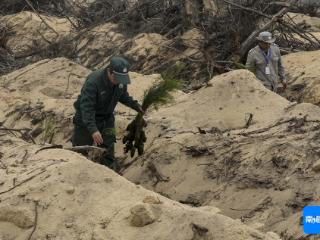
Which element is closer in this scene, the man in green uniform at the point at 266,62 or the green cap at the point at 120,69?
the green cap at the point at 120,69

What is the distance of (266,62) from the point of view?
7371mm

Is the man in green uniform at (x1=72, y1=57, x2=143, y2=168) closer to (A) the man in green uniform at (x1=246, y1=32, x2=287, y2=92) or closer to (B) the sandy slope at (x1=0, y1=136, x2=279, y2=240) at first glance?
(B) the sandy slope at (x1=0, y1=136, x2=279, y2=240)

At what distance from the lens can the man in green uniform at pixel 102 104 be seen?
517 cm

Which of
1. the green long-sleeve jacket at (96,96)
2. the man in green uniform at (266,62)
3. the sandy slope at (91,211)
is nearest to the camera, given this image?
the sandy slope at (91,211)

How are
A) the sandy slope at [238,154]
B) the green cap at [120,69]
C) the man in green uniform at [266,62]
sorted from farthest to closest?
1. the man in green uniform at [266,62]
2. the green cap at [120,69]
3. the sandy slope at [238,154]

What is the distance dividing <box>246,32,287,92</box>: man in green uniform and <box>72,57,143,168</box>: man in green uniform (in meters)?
2.15

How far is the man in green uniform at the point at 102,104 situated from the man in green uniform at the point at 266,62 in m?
2.15

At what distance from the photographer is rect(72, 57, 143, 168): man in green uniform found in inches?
204

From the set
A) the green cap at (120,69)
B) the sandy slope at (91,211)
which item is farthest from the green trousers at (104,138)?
the sandy slope at (91,211)

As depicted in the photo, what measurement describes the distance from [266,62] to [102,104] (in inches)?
101

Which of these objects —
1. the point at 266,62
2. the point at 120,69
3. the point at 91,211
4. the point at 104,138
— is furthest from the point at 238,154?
the point at 91,211

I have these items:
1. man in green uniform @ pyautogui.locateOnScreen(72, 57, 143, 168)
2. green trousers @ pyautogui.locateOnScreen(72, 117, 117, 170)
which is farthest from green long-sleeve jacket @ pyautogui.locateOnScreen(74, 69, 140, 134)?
green trousers @ pyautogui.locateOnScreen(72, 117, 117, 170)

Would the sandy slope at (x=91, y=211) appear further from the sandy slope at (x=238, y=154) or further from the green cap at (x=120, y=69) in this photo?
the green cap at (x=120, y=69)

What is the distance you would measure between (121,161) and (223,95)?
130cm
